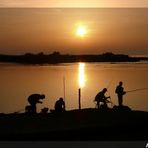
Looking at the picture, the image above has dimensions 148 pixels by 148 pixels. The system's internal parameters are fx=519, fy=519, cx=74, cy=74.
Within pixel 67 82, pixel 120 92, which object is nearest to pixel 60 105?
pixel 67 82

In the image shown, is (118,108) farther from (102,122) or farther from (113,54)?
(113,54)

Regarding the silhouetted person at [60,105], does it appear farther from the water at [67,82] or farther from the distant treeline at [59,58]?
the distant treeline at [59,58]

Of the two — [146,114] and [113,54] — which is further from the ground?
[113,54]

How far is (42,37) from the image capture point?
77.5 inches

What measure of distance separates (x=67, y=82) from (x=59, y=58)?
12 cm

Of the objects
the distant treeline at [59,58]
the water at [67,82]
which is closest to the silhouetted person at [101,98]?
the water at [67,82]

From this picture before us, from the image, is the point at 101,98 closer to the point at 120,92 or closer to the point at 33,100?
the point at 120,92

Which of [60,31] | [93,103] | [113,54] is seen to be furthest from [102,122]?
[60,31]

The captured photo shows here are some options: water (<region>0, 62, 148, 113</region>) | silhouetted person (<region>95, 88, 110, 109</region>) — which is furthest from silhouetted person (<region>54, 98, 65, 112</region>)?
silhouetted person (<region>95, 88, 110, 109</region>)

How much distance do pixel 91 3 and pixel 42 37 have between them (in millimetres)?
236

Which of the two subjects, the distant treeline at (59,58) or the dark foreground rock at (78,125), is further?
the distant treeline at (59,58)

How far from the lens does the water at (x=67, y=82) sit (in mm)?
1862

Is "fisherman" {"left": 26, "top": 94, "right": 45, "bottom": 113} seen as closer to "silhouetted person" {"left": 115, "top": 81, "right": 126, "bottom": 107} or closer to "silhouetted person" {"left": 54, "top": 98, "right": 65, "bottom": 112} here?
"silhouetted person" {"left": 54, "top": 98, "right": 65, "bottom": 112}

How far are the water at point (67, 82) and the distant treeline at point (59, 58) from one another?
0.03 m
